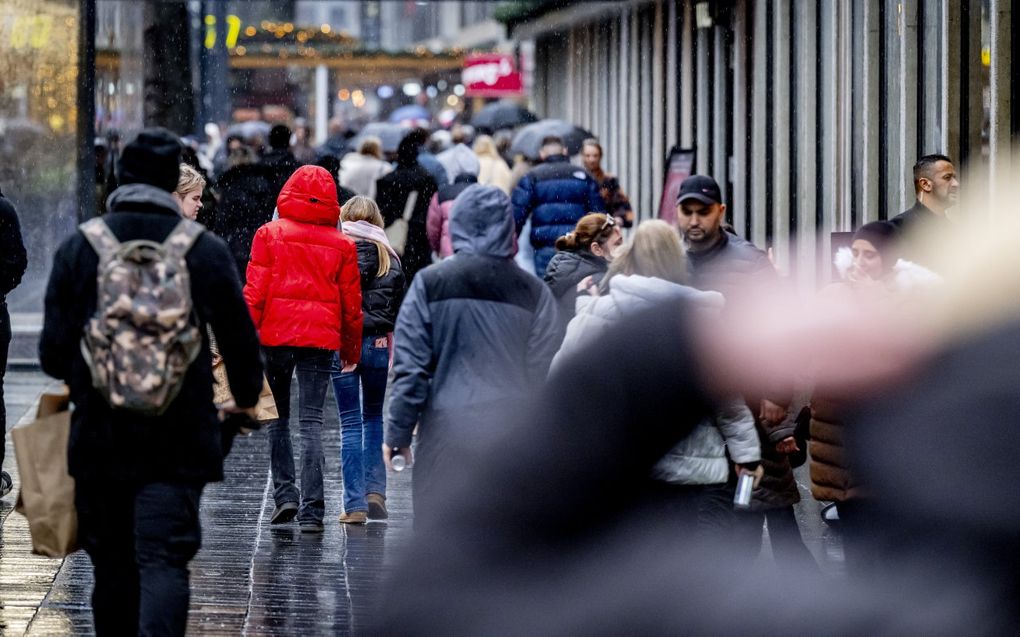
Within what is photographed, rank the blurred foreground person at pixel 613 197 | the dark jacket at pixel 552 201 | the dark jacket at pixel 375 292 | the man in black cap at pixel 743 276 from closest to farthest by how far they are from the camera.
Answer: the man in black cap at pixel 743 276 < the dark jacket at pixel 375 292 < the dark jacket at pixel 552 201 < the blurred foreground person at pixel 613 197

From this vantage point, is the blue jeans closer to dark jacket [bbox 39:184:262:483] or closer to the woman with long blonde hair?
the woman with long blonde hair

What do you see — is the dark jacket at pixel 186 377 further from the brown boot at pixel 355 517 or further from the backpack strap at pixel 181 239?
the brown boot at pixel 355 517

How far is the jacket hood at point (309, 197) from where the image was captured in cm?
917

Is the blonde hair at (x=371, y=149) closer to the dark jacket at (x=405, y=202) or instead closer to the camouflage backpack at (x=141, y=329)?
the dark jacket at (x=405, y=202)

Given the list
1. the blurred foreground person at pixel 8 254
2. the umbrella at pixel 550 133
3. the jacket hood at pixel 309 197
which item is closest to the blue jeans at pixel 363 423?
the jacket hood at pixel 309 197

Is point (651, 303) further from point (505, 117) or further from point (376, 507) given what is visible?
point (505, 117)

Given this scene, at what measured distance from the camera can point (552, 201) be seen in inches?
601

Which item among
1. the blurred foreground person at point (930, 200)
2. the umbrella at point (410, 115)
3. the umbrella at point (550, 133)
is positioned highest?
the umbrella at point (410, 115)

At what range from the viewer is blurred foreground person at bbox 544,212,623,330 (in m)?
10.5

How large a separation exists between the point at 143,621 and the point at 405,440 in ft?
5.81

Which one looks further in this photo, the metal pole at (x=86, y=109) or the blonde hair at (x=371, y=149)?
the blonde hair at (x=371, y=149)

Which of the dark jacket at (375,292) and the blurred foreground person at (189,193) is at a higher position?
the blurred foreground person at (189,193)

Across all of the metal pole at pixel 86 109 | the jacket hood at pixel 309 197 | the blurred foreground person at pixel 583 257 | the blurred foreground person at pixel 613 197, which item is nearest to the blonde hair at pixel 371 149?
the blurred foreground person at pixel 613 197

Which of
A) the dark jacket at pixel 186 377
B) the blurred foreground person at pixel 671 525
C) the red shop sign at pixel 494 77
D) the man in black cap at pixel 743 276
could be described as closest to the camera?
the blurred foreground person at pixel 671 525
